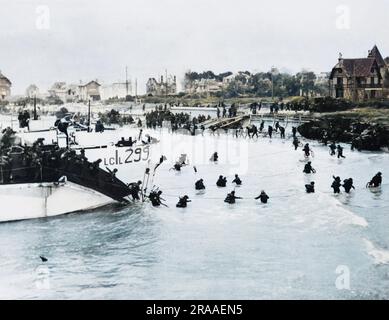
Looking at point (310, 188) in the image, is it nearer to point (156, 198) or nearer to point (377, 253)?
point (377, 253)

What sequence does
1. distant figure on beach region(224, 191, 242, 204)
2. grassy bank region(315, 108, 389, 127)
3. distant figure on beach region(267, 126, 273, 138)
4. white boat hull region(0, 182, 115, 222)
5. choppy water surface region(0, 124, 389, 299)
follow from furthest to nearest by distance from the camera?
distant figure on beach region(267, 126, 273, 138) → grassy bank region(315, 108, 389, 127) → distant figure on beach region(224, 191, 242, 204) → white boat hull region(0, 182, 115, 222) → choppy water surface region(0, 124, 389, 299)

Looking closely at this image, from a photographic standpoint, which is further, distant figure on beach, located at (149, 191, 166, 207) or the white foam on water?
distant figure on beach, located at (149, 191, 166, 207)

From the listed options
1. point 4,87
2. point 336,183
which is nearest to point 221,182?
point 336,183

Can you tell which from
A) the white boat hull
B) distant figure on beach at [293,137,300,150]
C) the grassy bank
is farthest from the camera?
distant figure on beach at [293,137,300,150]

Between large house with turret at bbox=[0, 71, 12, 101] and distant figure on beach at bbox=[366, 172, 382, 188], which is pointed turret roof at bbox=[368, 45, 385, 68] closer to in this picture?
distant figure on beach at bbox=[366, 172, 382, 188]

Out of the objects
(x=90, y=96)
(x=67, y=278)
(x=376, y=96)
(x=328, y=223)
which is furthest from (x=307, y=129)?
(x=67, y=278)

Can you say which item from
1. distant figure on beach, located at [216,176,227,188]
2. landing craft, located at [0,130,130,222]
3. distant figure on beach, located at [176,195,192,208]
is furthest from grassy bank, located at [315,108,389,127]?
landing craft, located at [0,130,130,222]

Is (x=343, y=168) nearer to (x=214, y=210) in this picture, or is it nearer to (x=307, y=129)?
(x=307, y=129)
